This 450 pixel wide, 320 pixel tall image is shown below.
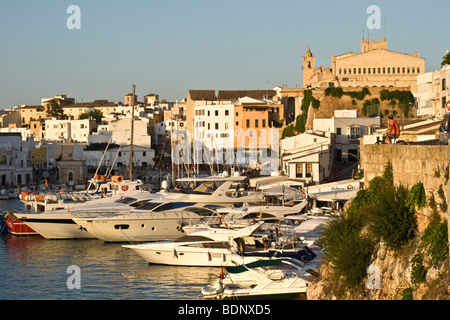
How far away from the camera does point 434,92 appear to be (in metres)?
45.3

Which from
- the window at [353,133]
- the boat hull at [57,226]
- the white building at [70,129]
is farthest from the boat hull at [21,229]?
the white building at [70,129]

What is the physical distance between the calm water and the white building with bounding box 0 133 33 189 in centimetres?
3606

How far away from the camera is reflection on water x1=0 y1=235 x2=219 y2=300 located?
74.1ft

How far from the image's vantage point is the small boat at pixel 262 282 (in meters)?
19.3

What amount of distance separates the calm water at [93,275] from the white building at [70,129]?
64091 mm

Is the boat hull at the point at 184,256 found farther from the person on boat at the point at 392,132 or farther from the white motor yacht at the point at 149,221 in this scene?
the person on boat at the point at 392,132

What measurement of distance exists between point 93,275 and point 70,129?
7379cm

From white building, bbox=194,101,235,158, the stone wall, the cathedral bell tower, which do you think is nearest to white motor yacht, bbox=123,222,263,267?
the stone wall

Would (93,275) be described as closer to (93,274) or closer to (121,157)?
(93,274)

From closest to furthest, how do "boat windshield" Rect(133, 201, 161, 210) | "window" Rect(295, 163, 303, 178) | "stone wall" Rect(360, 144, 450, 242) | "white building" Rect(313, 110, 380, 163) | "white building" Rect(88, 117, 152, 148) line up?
1. "stone wall" Rect(360, 144, 450, 242)
2. "boat windshield" Rect(133, 201, 161, 210)
3. "window" Rect(295, 163, 303, 178)
4. "white building" Rect(313, 110, 380, 163)
5. "white building" Rect(88, 117, 152, 148)

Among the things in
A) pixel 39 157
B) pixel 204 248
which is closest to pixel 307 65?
pixel 39 157

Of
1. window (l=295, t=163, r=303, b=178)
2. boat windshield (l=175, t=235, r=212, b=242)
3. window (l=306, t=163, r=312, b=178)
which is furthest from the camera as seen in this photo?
window (l=295, t=163, r=303, b=178)

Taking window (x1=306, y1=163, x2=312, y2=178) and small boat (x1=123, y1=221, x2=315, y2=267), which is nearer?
small boat (x1=123, y1=221, x2=315, y2=267)

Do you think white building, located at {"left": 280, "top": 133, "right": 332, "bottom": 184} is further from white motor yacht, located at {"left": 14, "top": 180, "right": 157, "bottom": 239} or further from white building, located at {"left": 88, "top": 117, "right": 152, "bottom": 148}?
white building, located at {"left": 88, "top": 117, "right": 152, "bottom": 148}
